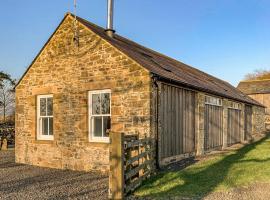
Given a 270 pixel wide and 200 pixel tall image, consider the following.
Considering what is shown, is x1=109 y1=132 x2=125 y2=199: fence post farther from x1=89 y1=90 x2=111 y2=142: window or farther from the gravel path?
x1=89 y1=90 x2=111 y2=142: window

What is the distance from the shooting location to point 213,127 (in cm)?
1537

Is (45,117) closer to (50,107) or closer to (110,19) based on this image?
(50,107)

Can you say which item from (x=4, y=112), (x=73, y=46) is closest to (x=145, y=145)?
(x=73, y=46)

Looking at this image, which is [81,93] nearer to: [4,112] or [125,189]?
[125,189]

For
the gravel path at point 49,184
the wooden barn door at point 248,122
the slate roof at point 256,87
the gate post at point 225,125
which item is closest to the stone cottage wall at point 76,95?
the gravel path at point 49,184

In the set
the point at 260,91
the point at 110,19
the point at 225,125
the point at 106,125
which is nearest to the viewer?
the point at 106,125

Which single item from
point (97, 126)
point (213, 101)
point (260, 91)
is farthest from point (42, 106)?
point (260, 91)

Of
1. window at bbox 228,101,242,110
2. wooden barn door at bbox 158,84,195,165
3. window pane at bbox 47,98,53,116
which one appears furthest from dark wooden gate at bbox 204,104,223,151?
window pane at bbox 47,98,53,116

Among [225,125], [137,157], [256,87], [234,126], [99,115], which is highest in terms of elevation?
[256,87]

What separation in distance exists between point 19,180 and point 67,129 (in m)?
2.70

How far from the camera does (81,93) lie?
11.4 meters

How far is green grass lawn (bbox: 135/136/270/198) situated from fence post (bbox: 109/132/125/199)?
2.86 ft

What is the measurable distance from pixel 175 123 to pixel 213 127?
474 centimetres

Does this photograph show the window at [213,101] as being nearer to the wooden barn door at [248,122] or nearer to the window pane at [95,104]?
the window pane at [95,104]
